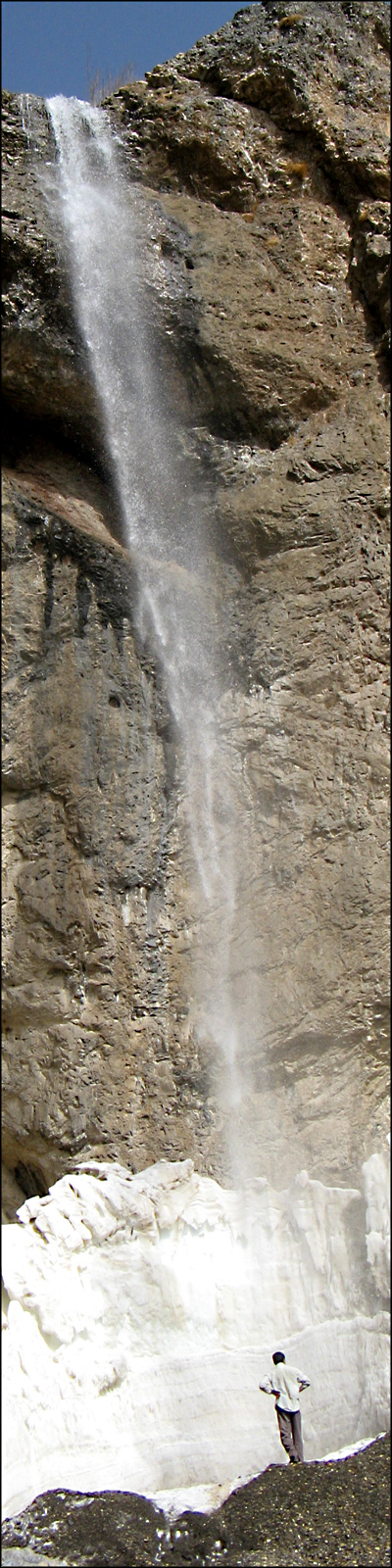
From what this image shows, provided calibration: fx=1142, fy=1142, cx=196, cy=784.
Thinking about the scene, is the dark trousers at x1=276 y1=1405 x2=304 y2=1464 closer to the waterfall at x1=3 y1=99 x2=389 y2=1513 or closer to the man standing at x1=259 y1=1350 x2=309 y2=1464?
the man standing at x1=259 y1=1350 x2=309 y2=1464

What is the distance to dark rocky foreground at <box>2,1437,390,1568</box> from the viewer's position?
360cm

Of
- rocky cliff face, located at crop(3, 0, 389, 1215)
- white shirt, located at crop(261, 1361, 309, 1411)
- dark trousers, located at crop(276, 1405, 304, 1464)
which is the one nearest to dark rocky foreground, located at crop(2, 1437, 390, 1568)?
dark trousers, located at crop(276, 1405, 304, 1464)

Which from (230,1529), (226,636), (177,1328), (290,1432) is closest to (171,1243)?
(177,1328)

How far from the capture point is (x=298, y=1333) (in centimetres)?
432

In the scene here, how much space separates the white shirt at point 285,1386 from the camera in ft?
13.2

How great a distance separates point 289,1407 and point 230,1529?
432 millimetres

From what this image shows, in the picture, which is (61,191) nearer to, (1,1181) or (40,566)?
(40,566)

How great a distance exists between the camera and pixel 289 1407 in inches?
157

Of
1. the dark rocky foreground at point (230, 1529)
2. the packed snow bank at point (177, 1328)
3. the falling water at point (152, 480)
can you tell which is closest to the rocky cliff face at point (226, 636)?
the falling water at point (152, 480)

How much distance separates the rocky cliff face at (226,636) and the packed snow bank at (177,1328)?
28 centimetres

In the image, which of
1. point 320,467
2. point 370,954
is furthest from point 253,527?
point 370,954

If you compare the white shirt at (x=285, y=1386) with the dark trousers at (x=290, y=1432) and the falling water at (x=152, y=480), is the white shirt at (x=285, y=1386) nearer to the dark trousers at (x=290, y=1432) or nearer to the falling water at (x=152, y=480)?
the dark trousers at (x=290, y=1432)

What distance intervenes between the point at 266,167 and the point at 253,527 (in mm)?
1780

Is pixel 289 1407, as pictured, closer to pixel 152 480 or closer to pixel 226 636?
pixel 226 636
